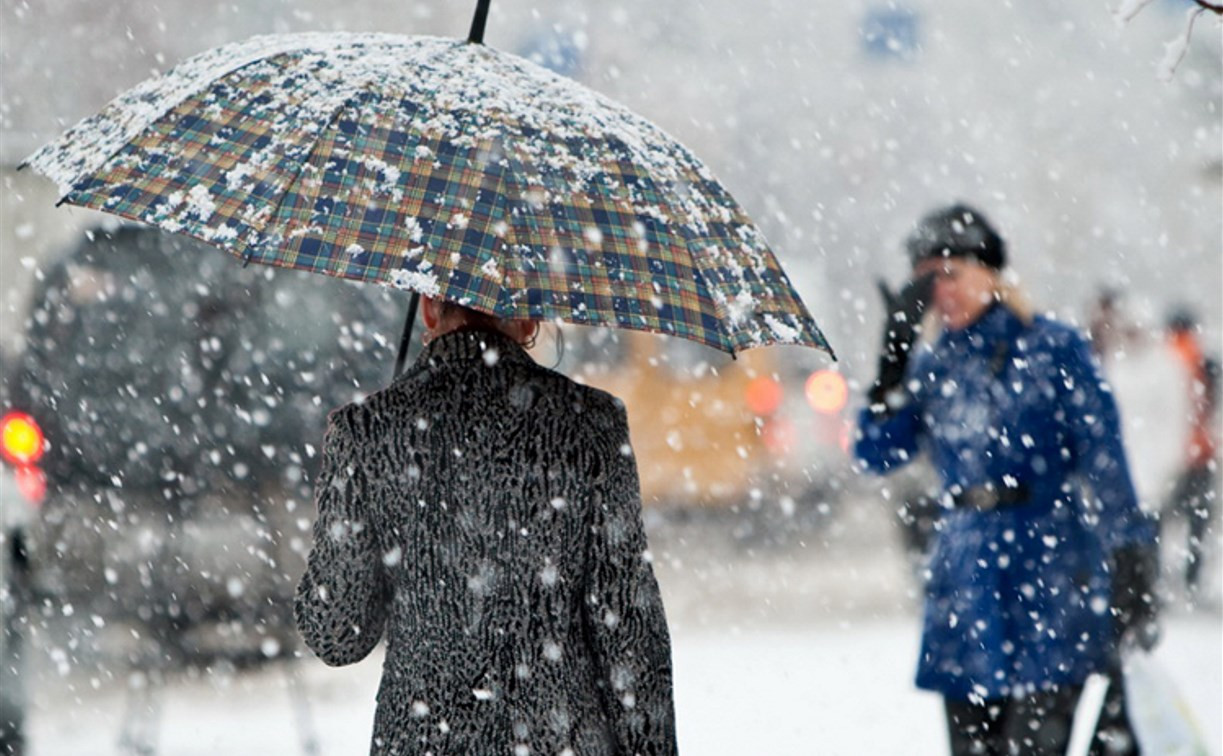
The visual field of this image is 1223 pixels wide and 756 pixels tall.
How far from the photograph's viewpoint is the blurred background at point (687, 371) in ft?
20.8

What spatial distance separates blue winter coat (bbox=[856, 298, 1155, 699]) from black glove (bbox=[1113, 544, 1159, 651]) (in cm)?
4

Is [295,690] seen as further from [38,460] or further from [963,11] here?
[963,11]

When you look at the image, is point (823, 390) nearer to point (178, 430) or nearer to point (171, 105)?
point (178, 430)

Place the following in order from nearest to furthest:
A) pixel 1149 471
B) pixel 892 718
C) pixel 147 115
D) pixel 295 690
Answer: pixel 147 115 < pixel 295 690 < pixel 892 718 < pixel 1149 471

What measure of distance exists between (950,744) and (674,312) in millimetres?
2111

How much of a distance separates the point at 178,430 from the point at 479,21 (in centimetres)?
371

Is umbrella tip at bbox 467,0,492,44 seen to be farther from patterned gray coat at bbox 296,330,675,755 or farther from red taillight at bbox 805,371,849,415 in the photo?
red taillight at bbox 805,371,849,415

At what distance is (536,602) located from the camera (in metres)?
2.59

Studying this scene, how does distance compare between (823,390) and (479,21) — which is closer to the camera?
(479,21)

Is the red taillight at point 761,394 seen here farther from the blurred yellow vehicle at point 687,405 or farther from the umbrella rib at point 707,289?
the umbrella rib at point 707,289

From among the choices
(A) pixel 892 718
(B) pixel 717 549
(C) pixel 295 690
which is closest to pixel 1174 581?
(B) pixel 717 549

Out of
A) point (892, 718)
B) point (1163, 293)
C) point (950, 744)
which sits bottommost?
point (950, 744)

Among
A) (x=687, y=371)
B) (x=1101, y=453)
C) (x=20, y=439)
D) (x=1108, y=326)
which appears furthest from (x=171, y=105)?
(x=687, y=371)

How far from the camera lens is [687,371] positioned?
12773 mm
